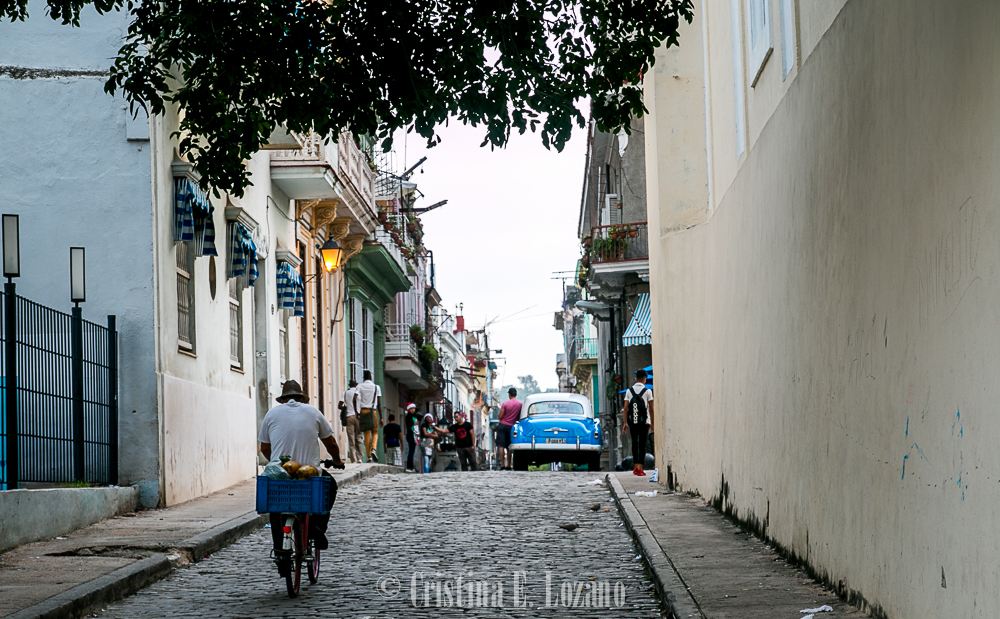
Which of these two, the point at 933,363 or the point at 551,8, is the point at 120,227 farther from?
the point at 933,363

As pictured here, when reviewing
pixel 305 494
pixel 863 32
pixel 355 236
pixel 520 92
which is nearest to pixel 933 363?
pixel 863 32

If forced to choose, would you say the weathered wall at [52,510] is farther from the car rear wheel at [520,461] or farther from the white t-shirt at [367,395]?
the car rear wheel at [520,461]

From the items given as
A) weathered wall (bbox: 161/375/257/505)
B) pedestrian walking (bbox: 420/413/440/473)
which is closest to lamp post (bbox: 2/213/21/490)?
weathered wall (bbox: 161/375/257/505)

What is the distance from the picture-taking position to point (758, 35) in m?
10.7

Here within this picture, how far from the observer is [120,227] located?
1373 cm

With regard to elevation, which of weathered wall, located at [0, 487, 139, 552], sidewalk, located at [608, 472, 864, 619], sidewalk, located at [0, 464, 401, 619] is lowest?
sidewalk, located at [608, 472, 864, 619]

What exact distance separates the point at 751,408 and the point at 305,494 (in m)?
4.09

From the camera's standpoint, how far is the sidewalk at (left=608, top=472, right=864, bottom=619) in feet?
22.6

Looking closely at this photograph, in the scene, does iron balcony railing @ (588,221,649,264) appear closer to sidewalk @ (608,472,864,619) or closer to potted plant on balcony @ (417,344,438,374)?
potted plant on balcony @ (417,344,438,374)

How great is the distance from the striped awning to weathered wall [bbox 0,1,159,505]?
15982 mm

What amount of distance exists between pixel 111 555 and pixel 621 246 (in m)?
21.8

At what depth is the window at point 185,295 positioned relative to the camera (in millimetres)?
15461

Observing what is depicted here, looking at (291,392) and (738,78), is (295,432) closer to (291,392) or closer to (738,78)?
(291,392)

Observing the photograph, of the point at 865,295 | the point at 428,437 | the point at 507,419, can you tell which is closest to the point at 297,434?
the point at 865,295
